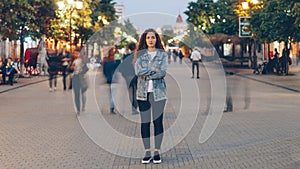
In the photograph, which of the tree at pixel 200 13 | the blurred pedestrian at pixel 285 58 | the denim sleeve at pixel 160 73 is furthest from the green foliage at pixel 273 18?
the tree at pixel 200 13

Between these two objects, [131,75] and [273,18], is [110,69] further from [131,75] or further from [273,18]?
[273,18]

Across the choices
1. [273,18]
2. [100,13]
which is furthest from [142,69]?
[100,13]

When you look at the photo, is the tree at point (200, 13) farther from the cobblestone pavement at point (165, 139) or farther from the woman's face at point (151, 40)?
the woman's face at point (151, 40)

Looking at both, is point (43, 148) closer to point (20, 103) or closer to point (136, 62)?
point (136, 62)

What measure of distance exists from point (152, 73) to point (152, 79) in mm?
93

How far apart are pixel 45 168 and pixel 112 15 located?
7338cm

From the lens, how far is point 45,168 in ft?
27.5

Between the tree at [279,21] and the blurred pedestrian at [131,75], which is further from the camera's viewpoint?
the tree at [279,21]

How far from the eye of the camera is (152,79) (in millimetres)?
8656

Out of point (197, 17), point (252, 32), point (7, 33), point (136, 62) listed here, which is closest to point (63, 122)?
point (136, 62)

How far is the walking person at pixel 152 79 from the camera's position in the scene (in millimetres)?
8625

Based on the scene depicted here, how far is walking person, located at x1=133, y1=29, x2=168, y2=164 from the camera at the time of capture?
862cm

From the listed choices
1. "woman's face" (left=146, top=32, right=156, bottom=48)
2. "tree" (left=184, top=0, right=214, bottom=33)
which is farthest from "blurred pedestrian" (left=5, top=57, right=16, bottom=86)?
"tree" (left=184, top=0, right=214, bottom=33)

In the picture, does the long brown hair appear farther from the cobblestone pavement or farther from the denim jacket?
the cobblestone pavement
